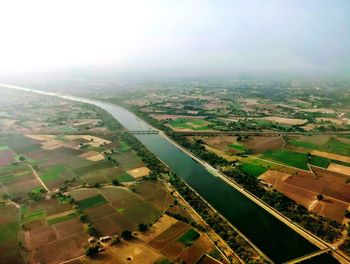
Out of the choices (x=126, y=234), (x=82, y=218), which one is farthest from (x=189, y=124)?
(x=126, y=234)

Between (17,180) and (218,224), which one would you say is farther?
(17,180)

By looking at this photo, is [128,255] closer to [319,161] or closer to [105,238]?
[105,238]

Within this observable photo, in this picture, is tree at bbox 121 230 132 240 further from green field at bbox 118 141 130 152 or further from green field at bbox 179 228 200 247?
green field at bbox 118 141 130 152

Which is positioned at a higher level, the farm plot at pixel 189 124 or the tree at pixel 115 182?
the tree at pixel 115 182

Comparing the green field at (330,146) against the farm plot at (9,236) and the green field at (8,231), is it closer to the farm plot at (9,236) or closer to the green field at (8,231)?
the farm plot at (9,236)

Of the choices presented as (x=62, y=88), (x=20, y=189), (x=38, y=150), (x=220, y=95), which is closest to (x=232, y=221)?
(x=20, y=189)

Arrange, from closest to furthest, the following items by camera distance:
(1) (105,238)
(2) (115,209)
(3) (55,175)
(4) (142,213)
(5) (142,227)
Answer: (1) (105,238), (5) (142,227), (4) (142,213), (2) (115,209), (3) (55,175)

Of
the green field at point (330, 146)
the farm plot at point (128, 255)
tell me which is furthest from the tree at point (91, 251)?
the green field at point (330, 146)
